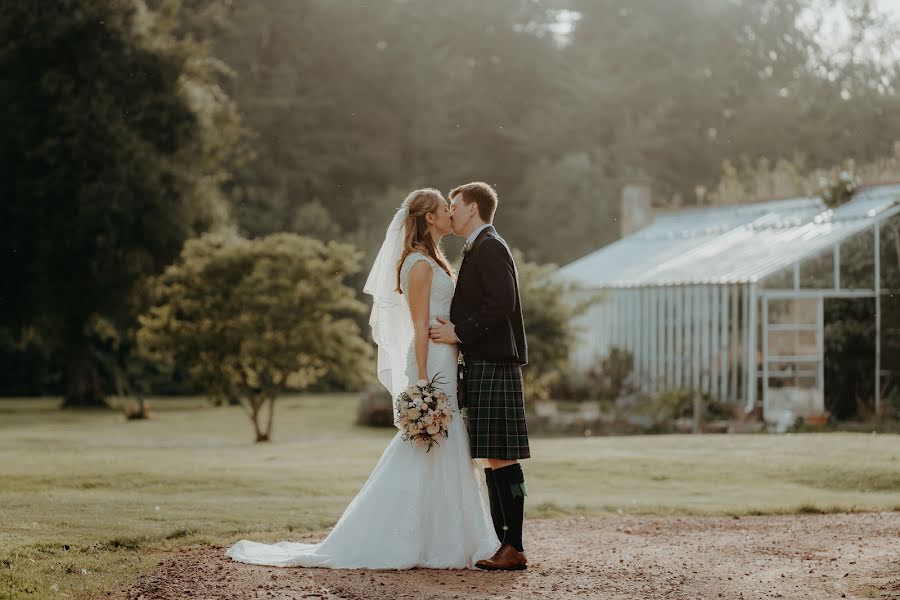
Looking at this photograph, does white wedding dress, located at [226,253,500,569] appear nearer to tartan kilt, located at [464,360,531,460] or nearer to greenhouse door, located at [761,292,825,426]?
tartan kilt, located at [464,360,531,460]

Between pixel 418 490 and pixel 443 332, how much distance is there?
0.90m

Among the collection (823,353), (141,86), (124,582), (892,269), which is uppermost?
(141,86)

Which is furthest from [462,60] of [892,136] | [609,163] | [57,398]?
[57,398]

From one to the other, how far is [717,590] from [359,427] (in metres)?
16.9

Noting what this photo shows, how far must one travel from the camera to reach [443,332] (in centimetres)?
749

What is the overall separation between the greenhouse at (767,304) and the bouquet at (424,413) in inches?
526

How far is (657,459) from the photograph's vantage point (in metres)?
13.5

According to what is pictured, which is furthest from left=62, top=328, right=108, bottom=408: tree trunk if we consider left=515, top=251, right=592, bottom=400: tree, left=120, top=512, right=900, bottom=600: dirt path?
left=120, top=512, right=900, bottom=600: dirt path

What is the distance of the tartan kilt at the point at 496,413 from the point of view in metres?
7.40

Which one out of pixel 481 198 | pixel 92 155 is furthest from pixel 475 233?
pixel 92 155

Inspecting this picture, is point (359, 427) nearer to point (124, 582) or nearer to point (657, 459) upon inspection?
point (657, 459)

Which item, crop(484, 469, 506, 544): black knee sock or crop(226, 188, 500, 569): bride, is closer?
crop(226, 188, 500, 569): bride

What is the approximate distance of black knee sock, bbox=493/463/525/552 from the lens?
24.1ft

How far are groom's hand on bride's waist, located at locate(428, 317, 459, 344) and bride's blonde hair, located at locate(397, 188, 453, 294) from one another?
1.25ft
